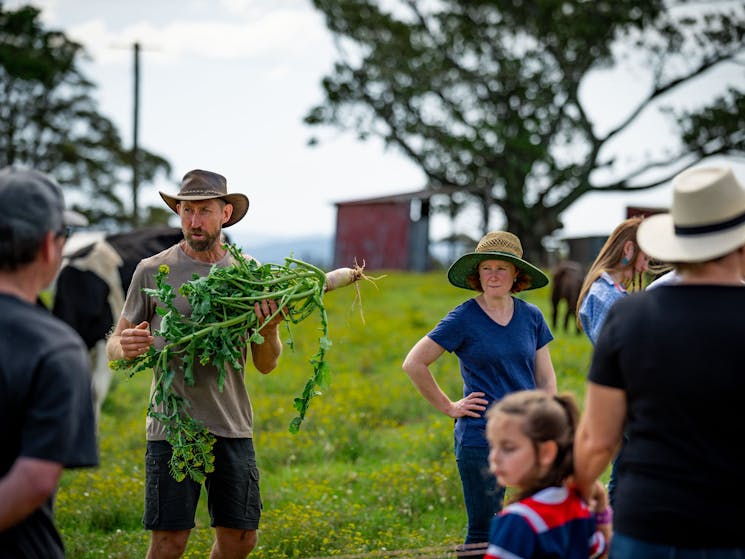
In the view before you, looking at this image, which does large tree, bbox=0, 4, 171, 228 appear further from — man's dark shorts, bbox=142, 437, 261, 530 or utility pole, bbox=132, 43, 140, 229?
man's dark shorts, bbox=142, 437, 261, 530

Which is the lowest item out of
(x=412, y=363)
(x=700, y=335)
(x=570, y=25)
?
(x=412, y=363)

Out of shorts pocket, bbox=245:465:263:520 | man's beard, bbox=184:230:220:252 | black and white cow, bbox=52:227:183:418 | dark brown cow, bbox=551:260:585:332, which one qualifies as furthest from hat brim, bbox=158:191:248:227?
dark brown cow, bbox=551:260:585:332

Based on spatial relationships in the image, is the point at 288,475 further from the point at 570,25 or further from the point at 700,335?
the point at 570,25

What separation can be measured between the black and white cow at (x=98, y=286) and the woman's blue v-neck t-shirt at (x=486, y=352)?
6252 mm

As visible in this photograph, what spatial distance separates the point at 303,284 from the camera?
4.54 metres

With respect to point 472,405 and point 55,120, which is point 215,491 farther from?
point 55,120

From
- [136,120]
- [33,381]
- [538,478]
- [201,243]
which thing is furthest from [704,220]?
[136,120]

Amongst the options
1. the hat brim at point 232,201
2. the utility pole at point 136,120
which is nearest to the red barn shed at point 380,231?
the utility pole at point 136,120

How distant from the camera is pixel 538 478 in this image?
3000mm

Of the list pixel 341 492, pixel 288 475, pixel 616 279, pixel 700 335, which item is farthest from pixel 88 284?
pixel 700 335

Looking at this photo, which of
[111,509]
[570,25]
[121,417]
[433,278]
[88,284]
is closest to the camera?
[111,509]

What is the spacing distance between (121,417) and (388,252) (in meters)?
20.3

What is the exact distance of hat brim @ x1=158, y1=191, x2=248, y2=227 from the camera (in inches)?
185

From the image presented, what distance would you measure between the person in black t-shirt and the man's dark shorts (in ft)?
5.86
